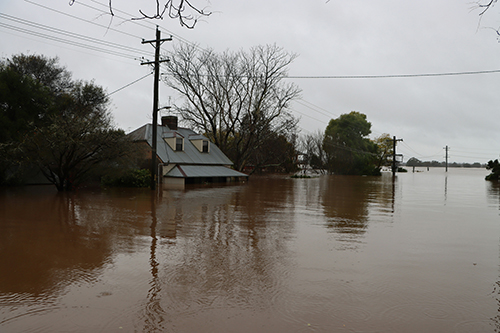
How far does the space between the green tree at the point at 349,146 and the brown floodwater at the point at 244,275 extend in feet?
198

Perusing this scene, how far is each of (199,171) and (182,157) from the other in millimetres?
2090

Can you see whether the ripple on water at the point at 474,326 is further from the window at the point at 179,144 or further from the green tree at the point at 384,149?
the green tree at the point at 384,149

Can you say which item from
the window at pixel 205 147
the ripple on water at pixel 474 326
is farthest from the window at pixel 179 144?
the ripple on water at pixel 474 326

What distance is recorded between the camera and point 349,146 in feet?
242

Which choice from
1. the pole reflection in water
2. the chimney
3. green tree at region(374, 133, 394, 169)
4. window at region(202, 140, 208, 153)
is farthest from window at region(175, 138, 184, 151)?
green tree at region(374, 133, 394, 169)

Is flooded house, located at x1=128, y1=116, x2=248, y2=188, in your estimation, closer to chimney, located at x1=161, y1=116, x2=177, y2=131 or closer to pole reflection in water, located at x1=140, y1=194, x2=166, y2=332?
chimney, located at x1=161, y1=116, x2=177, y2=131

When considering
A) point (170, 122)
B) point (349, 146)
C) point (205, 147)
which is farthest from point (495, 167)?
point (170, 122)

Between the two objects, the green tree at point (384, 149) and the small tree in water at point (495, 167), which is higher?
the green tree at point (384, 149)

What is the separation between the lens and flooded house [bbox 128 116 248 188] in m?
29.5

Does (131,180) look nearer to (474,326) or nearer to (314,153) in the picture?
(474,326)

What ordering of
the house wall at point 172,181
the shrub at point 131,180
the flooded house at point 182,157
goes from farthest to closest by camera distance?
the flooded house at point 182,157, the house wall at point 172,181, the shrub at point 131,180

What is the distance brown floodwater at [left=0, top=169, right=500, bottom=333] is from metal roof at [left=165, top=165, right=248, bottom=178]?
17131mm

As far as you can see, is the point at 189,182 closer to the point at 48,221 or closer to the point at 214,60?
the point at 214,60

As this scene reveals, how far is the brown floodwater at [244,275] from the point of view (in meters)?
4.57
